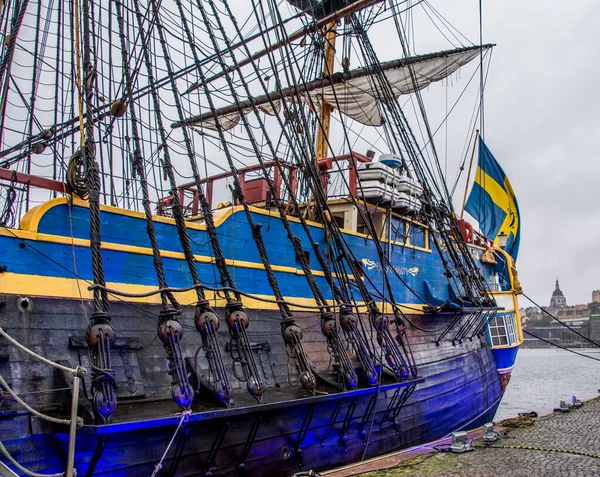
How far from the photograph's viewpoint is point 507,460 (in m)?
8.03

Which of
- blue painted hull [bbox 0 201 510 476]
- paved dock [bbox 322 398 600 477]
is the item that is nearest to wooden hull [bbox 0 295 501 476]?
blue painted hull [bbox 0 201 510 476]

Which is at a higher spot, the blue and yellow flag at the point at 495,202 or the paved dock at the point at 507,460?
the blue and yellow flag at the point at 495,202

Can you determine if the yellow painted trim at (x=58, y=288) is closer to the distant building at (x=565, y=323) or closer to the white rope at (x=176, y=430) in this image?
the white rope at (x=176, y=430)

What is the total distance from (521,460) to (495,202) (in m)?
15.7

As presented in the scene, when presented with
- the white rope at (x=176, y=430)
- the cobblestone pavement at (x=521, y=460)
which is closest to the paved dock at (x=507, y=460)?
the cobblestone pavement at (x=521, y=460)

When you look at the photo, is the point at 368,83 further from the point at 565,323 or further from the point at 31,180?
the point at 565,323

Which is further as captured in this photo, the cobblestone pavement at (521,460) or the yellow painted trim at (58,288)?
the cobblestone pavement at (521,460)

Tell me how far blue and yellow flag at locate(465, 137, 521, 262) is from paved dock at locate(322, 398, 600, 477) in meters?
12.6

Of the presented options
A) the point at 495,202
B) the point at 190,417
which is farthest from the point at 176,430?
the point at 495,202

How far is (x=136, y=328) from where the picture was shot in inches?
263

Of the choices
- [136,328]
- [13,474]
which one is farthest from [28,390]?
[136,328]

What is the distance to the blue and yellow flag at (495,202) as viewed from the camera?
72.2 ft

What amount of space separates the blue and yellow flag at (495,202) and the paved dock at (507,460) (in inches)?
494

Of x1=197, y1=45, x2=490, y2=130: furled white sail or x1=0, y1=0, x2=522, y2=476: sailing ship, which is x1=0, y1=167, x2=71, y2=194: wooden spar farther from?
x1=197, y1=45, x2=490, y2=130: furled white sail
